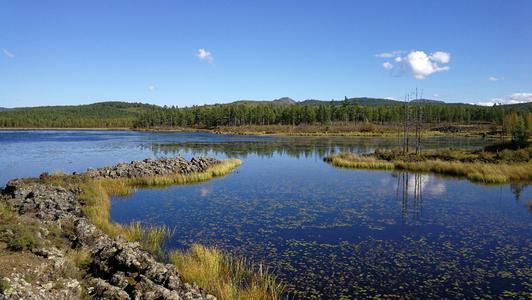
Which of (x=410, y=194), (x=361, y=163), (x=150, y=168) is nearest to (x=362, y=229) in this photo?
(x=410, y=194)

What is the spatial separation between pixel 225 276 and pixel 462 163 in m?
39.0

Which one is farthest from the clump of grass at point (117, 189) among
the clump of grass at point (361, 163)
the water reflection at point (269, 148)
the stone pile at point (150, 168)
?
the water reflection at point (269, 148)

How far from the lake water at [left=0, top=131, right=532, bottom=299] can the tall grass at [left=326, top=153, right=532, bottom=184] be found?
2.55 m

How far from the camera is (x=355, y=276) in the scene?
14758 mm

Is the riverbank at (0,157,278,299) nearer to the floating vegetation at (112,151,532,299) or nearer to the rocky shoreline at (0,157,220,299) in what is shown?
the rocky shoreline at (0,157,220,299)

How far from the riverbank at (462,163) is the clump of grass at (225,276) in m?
31.5

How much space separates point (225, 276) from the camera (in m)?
13.8

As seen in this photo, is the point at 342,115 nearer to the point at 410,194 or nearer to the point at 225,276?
the point at 410,194

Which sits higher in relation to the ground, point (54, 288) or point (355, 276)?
point (54, 288)

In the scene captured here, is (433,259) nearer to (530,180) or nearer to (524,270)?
(524,270)

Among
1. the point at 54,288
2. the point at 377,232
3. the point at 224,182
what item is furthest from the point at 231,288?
the point at 224,182

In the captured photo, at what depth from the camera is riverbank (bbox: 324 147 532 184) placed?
39.3 meters

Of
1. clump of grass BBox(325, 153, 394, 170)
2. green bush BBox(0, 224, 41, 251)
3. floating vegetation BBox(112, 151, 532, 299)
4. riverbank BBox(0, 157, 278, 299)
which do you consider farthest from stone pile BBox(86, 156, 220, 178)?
green bush BBox(0, 224, 41, 251)

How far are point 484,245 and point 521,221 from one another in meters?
6.60
